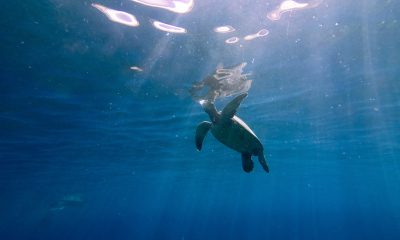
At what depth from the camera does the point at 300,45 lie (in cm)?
1164

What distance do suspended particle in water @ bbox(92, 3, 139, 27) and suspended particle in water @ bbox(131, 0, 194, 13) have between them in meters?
0.82

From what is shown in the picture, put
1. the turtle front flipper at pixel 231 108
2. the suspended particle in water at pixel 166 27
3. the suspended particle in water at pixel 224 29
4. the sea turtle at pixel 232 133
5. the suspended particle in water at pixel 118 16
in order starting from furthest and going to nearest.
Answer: the suspended particle in water at pixel 224 29 < the suspended particle in water at pixel 166 27 < the suspended particle in water at pixel 118 16 < the sea turtle at pixel 232 133 < the turtle front flipper at pixel 231 108

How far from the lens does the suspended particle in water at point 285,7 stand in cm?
899

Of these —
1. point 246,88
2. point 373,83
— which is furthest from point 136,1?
point 373,83

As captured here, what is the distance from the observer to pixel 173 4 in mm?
8703

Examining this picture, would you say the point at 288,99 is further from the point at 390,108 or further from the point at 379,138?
the point at 379,138

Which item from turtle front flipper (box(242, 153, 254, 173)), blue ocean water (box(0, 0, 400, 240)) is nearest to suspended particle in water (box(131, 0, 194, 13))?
blue ocean water (box(0, 0, 400, 240))

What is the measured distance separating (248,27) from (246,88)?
552 centimetres

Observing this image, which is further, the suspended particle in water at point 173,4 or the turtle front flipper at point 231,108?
the suspended particle in water at point 173,4

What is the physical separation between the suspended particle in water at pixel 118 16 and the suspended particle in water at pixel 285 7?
4.47 m

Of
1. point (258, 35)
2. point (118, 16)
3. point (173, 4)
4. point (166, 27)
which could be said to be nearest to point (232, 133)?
point (173, 4)

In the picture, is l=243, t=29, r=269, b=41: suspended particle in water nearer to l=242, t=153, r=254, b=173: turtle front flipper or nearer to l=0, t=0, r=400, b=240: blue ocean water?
l=0, t=0, r=400, b=240: blue ocean water

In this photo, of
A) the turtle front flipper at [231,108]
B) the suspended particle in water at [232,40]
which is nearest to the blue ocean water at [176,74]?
the suspended particle in water at [232,40]

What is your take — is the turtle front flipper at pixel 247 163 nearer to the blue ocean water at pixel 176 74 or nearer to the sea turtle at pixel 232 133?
the sea turtle at pixel 232 133
